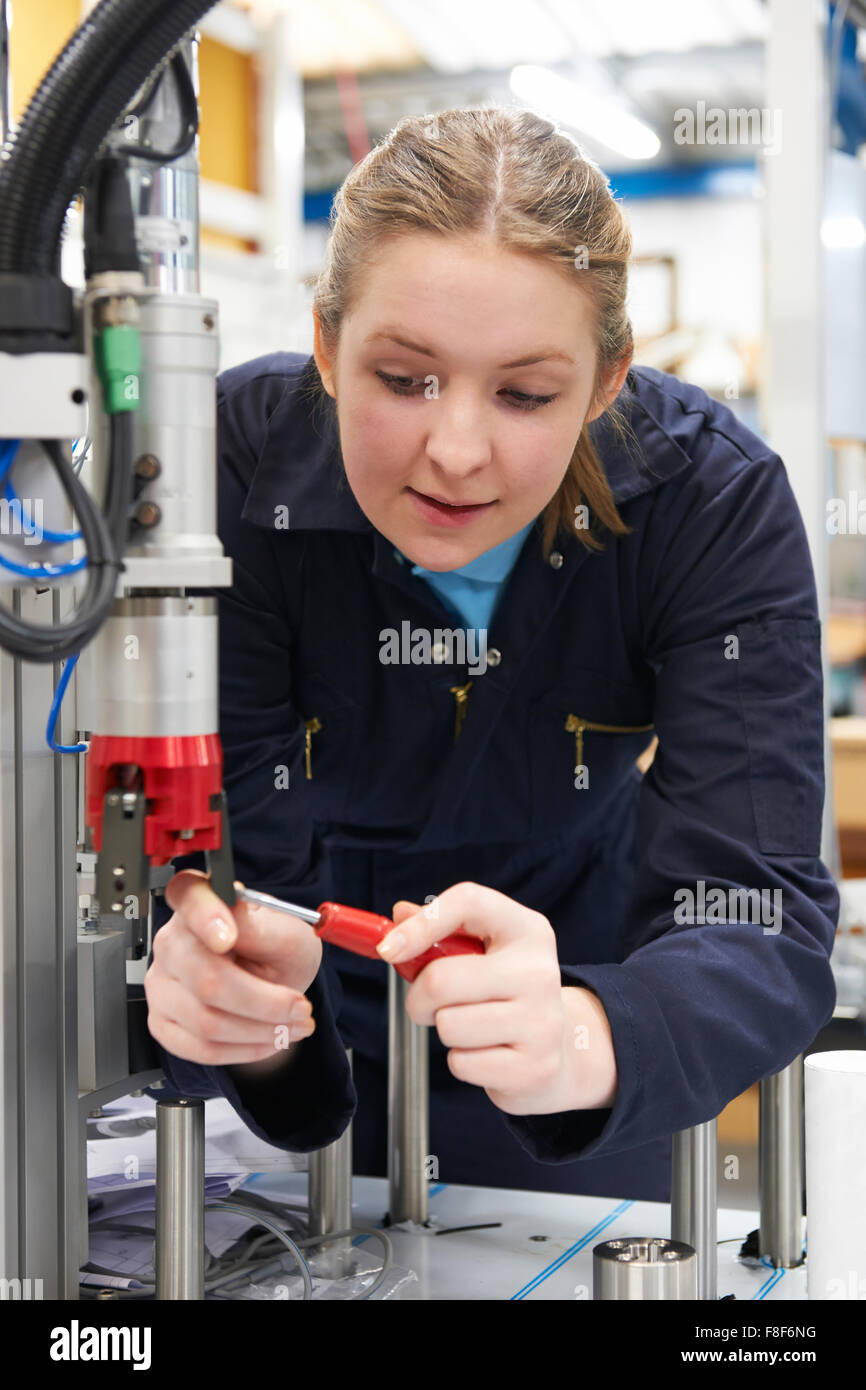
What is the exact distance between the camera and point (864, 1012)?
80.6 inches

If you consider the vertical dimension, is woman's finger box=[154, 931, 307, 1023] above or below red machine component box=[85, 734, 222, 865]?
below

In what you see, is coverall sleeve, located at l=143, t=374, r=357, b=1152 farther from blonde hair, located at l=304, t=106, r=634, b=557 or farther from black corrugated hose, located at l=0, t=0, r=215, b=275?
black corrugated hose, located at l=0, t=0, r=215, b=275

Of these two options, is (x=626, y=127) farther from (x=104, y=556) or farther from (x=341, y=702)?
(x=104, y=556)

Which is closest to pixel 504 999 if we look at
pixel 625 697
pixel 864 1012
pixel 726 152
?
pixel 625 697

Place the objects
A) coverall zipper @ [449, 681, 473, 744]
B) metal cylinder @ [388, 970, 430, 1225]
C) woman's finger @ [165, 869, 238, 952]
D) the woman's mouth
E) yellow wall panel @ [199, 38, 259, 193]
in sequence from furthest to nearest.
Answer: yellow wall panel @ [199, 38, 259, 193], coverall zipper @ [449, 681, 473, 744], metal cylinder @ [388, 970, 430, 1225], the woman's mouth, woman's finger @ [165, 869, 238, 952]

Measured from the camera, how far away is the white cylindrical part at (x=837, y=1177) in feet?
2.32

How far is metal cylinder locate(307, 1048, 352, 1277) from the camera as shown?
90 centimetres

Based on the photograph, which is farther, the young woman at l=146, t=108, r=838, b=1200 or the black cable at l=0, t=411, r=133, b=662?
the young woman at l=146, t=108, r=838, b=1200

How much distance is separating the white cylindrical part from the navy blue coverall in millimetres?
76

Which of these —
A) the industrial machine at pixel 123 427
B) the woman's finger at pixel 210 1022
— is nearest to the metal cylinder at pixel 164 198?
the industrial machine at pixel 123 427

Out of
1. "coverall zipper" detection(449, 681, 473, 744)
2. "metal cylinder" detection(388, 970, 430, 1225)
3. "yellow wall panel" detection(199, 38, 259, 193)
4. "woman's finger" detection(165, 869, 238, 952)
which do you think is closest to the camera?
"woman's finger" detection(165, 869, 238, 952)

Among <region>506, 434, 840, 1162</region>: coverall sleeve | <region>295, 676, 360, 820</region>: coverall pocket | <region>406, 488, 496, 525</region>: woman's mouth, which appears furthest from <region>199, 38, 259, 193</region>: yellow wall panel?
<region>406, 488, 496, 525</region>: woman's mouth

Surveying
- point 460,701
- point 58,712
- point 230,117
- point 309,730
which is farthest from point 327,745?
point 230,117

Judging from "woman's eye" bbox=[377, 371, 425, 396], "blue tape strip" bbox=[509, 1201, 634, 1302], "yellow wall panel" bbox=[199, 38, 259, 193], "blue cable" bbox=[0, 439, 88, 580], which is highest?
"yellow wall panel" bbox=[199, 38, 259, 193]
